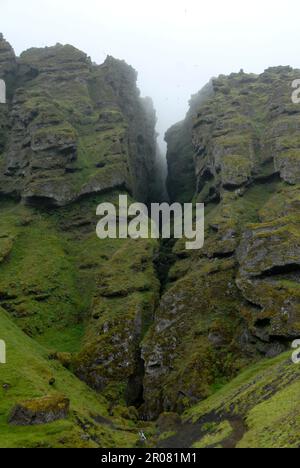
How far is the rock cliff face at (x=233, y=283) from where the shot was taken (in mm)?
88250

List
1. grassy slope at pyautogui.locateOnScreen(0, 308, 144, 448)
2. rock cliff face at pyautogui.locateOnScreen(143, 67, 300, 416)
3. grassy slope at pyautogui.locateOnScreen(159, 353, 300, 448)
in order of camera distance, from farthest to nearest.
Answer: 1. rock cliff face at pyautogui.locateOnScreen(143, 67, 300, 416)
2. grassy slope at pyautogui.locateOnScreen(0, 308, 144, 448)
3. grassy slope at pyautogui.locateOnScreen(159, 353, 300, 448)

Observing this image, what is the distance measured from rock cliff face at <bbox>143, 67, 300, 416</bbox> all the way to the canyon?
0.97ft

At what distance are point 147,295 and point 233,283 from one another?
18928 mm

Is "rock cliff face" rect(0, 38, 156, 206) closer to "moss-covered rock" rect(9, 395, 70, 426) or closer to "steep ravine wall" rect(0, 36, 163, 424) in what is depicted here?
"steep ravine wall" rect(0, 36, 163, 424)

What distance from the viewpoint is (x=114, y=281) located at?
4651 inches

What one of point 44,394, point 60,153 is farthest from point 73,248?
point 44,394

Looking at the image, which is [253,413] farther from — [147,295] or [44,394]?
[147,295]

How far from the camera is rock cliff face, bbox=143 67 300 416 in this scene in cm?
8825

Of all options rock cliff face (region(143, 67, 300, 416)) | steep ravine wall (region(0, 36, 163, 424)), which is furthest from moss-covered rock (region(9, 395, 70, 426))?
steep ravine wall (region(0, 36, 163, 424))

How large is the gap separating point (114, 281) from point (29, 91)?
10773cm

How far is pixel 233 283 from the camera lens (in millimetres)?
103625

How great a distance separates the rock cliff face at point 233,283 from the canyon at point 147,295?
0.30 m
